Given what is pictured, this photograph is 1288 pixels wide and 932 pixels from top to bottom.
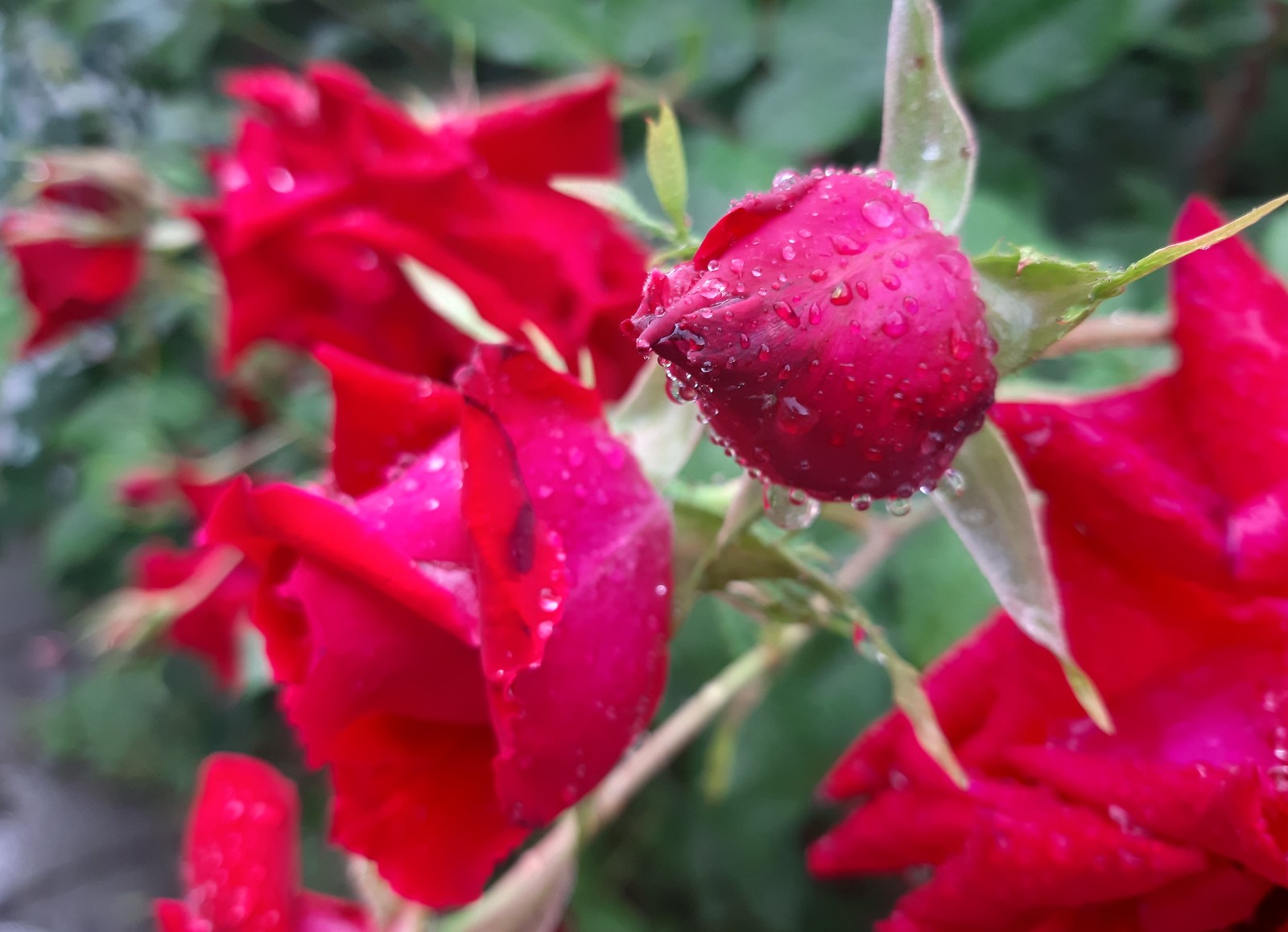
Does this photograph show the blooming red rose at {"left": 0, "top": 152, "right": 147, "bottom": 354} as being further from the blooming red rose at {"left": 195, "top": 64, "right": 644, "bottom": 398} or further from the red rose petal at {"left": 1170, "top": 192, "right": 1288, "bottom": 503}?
the red rose petal at {"left": 1170, "top": 192, "right": 1288, "bottom": 503}

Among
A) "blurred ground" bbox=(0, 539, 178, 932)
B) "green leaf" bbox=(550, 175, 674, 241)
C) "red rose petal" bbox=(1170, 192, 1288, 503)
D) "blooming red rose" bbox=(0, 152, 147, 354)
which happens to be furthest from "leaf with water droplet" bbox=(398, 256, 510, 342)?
"blurred ground" bbox=(0, 539, 178, 932)

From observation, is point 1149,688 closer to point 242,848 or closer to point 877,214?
point 877,214

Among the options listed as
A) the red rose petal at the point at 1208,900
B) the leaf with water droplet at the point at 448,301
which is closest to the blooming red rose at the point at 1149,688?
the red rose petal at the point at 1208,900

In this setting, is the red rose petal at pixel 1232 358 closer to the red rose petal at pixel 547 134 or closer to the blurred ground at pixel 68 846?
the red rose petal at pixel 547 134

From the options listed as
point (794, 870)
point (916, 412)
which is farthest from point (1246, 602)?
point (794, 870)

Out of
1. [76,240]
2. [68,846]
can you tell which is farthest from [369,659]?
[68,846]
